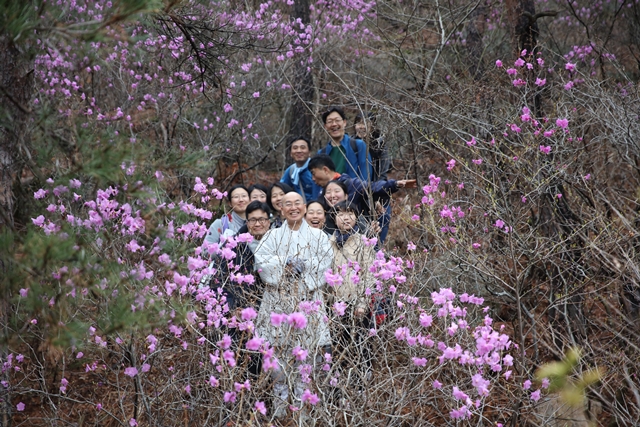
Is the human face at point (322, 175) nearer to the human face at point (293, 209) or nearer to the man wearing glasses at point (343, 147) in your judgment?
the man wearing glasses at point (343, 147)

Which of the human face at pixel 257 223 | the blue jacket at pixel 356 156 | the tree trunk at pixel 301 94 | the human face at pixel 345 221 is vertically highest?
the human face at pixel 345 221

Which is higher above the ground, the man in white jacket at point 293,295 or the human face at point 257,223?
the man in white jacket at point 293,295

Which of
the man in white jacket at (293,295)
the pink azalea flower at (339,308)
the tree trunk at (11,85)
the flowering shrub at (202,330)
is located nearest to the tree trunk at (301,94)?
the man in white jacket at (293,295)

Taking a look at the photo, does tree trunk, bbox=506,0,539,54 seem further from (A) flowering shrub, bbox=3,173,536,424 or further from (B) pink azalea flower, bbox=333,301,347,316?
(B) pink azalea flower, bbox=333,301,347,316

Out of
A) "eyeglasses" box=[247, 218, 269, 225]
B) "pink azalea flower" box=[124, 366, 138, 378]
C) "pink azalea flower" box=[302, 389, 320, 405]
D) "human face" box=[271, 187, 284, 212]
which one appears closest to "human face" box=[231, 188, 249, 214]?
"human face" box=[271, 187, 284, 212]

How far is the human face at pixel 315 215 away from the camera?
515 centimetres

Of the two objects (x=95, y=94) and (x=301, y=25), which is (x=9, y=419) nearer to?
(x=95, y=94)

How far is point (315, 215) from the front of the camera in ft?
16.9

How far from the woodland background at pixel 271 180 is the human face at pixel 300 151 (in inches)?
25.7

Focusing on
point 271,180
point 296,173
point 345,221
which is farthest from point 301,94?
point 345,221

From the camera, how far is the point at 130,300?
9.63ft

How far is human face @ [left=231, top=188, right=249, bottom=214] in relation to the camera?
19.1ft

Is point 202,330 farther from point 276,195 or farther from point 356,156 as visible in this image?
point 356,156

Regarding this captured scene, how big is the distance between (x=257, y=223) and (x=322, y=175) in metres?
1.27
